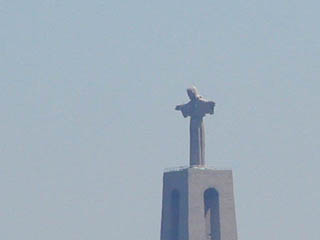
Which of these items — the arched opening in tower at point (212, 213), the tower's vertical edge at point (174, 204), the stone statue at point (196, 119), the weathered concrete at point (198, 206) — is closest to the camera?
the weathered concrete at point (198, 206)

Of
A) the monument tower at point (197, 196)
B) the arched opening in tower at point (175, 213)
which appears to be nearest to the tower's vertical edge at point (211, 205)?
the monument tower at point (197, 196)

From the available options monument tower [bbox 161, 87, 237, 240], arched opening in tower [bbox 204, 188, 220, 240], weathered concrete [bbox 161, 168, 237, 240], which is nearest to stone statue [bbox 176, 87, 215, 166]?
monument tower [bbox 161, 87, 237, 240]

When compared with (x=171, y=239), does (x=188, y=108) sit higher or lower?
higher

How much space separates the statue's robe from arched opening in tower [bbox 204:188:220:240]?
97.7 inches

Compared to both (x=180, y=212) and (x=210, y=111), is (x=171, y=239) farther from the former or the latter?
(x=210, y=111)

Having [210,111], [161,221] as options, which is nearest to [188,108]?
[210,111]

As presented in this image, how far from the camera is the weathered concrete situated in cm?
11900

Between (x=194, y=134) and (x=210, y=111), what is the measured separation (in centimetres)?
226

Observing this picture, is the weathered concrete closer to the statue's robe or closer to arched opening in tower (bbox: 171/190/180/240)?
arched opening in tower (bbox: 171/190/180/240)

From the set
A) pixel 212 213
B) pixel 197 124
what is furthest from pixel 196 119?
pixel 212 213

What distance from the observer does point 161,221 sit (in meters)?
124

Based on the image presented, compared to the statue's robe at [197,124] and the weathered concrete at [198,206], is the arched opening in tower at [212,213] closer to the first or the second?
the weathered concrete at [198,206]

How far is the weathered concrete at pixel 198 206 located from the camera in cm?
11900

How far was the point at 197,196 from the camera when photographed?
11950 cm
